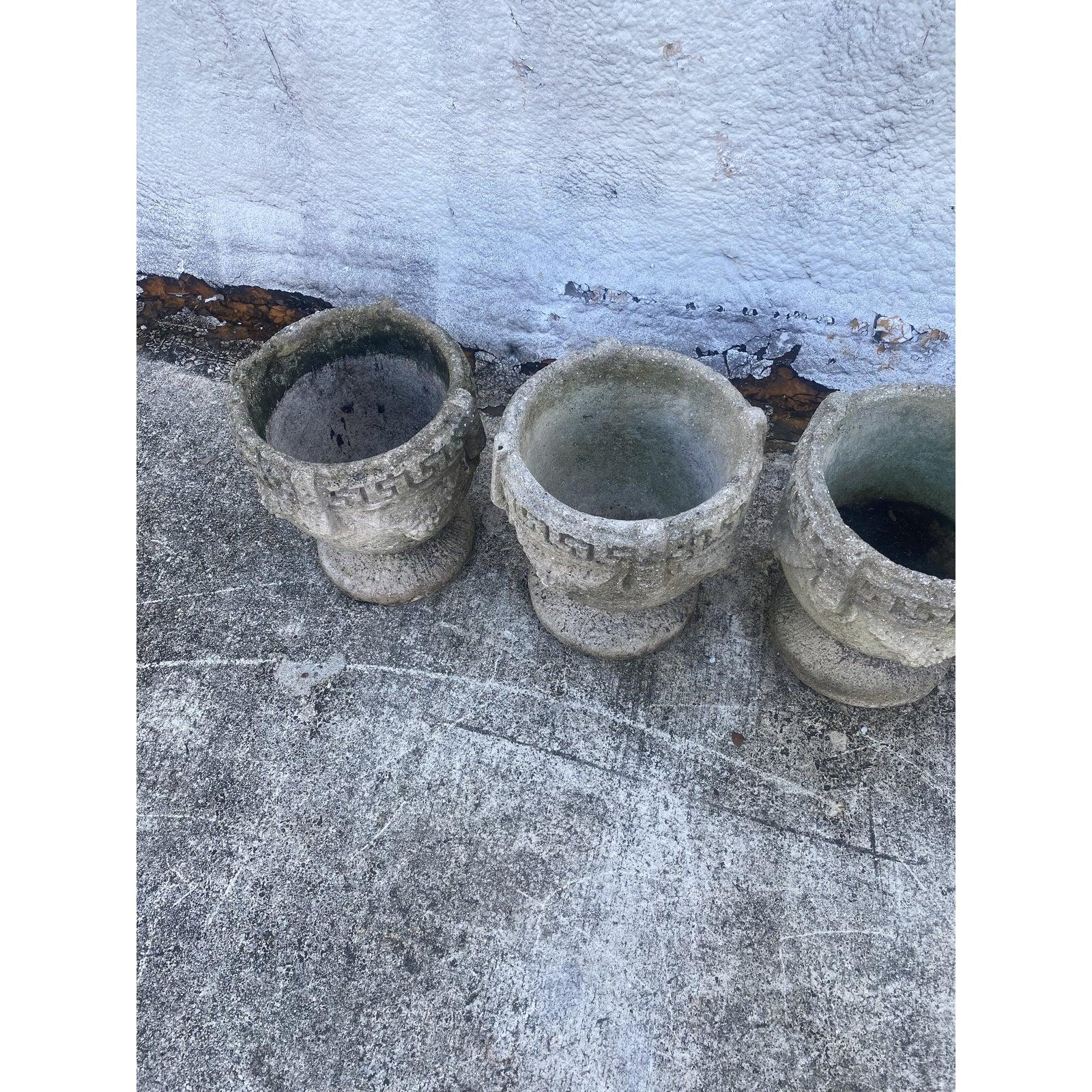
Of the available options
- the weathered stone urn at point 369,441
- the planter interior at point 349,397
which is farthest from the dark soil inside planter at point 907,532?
the planter interior at point 349,397

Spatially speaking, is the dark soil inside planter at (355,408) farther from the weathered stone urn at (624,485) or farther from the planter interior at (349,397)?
the weathered stone urn at (624,485)

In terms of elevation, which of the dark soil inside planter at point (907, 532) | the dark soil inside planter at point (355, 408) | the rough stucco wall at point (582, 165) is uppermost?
the rough stucco wall at point (582, 165)

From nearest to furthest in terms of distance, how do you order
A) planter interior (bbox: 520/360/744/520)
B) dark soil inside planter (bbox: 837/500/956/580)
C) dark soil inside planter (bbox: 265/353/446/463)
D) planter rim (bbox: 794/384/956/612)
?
planter rim (bbox: 794/384/956/612) → planter interior (bbox: 520/360/744/520) → dark soil inside planter (bbox: 837/500/956/580) → dark soil inside planter (bbox: 265/353/446/463)

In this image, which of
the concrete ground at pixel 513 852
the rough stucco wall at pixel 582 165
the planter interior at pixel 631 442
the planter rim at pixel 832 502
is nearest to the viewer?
the planter rim at pixel 832 502

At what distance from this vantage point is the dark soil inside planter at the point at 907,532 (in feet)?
6.25

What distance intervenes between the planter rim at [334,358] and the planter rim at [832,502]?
77 centimetres

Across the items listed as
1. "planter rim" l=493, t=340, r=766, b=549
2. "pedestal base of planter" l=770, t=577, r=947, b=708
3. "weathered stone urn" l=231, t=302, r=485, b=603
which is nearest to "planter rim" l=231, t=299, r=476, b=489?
"weathered stone urn" l=231, t=302, r=485, b=603

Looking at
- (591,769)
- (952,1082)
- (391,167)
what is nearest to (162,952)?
(591,769)

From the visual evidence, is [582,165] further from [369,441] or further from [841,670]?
[841,670]

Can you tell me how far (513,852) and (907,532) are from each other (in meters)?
1.28

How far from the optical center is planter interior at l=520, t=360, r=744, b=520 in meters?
1.76

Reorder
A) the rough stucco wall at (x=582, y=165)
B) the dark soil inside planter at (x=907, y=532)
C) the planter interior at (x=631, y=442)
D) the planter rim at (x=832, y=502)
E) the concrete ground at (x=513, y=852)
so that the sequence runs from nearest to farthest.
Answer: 1. the planter rim at (x=832, y=502)
2. the concrete ground at (x=513, y=852)
3. the rough stucco wall at (x=582, y=165)
4. the planter interior at (x=631, y=442)
5. the dark soil inside planter at (x=907, y=532)

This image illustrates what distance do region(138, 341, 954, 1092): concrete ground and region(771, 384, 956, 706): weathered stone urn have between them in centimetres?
13

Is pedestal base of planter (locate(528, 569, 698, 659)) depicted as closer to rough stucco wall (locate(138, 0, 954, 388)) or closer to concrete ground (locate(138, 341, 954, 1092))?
concrete ground (locate(138, 341, 954, 1092))
